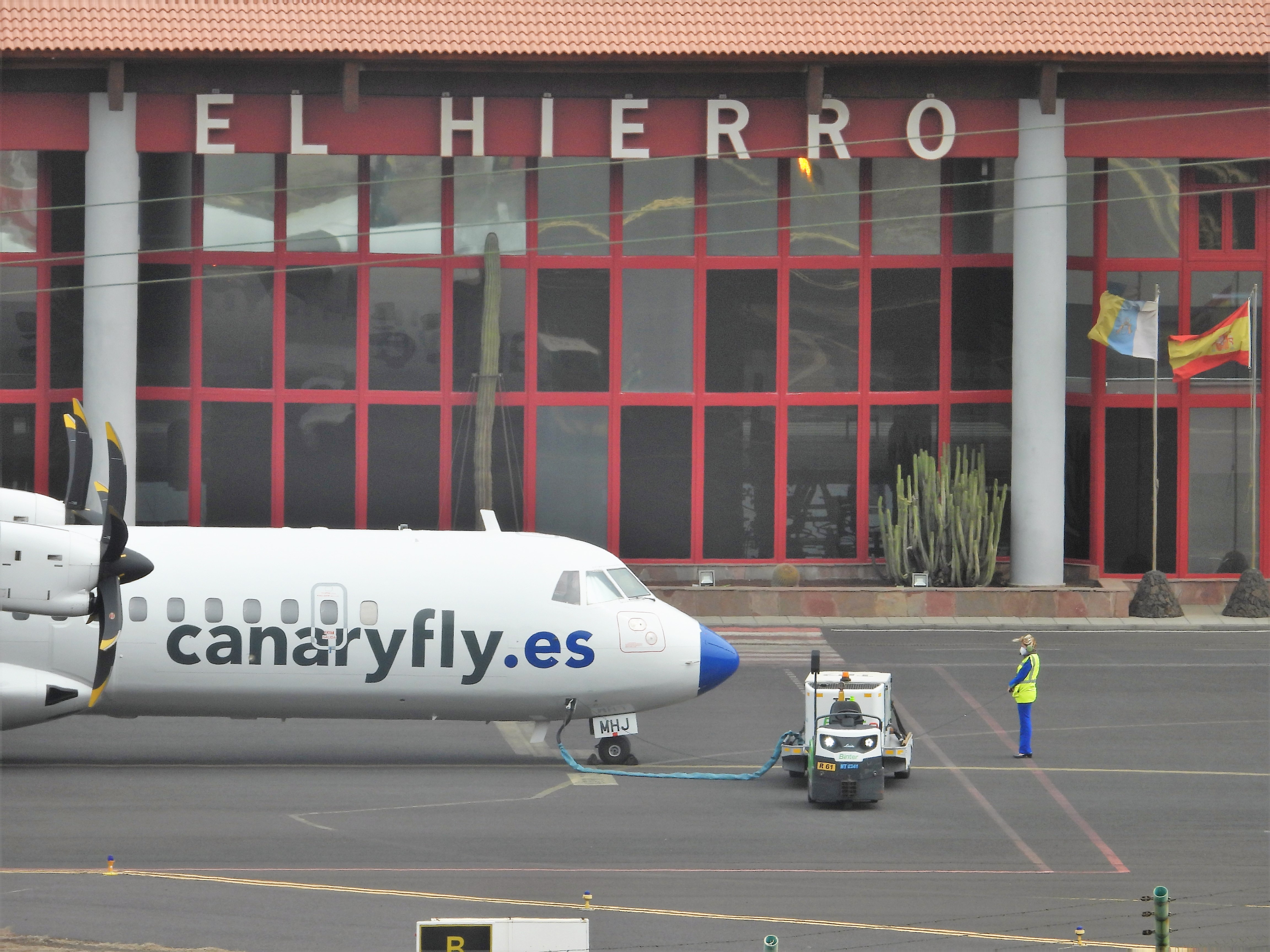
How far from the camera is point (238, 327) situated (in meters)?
41.2

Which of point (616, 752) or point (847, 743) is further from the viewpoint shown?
point (616, 752)

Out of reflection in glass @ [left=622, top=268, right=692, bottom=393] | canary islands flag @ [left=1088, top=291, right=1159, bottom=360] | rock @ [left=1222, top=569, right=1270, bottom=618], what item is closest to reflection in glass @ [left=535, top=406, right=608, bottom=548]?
reflection in glass @ [left=622, top=268, right=692, bottom=393]

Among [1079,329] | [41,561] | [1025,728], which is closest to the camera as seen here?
[41,561]

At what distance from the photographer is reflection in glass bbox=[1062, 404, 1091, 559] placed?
42.1 meters

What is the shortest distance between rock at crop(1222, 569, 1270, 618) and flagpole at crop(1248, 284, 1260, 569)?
1.80 metres

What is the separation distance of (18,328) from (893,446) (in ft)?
66.3

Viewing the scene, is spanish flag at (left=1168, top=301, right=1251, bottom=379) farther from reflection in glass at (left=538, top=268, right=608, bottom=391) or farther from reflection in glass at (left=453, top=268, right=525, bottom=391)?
reflection in glass at (left=453, top=268, right=525, bottom=391)

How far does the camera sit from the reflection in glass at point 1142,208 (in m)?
41.5

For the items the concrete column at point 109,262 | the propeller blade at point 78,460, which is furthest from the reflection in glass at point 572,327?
the propeller blade at point 78,460

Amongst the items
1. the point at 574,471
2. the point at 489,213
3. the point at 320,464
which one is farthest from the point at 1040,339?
the point at 320,464

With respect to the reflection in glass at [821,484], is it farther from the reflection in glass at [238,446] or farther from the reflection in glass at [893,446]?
the reflection in glass at [238,446]

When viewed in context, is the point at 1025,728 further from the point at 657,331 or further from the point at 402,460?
the point at 402,460

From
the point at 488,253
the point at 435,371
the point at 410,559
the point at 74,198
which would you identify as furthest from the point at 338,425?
the point at 410,559

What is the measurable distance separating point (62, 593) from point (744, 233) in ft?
78.1
